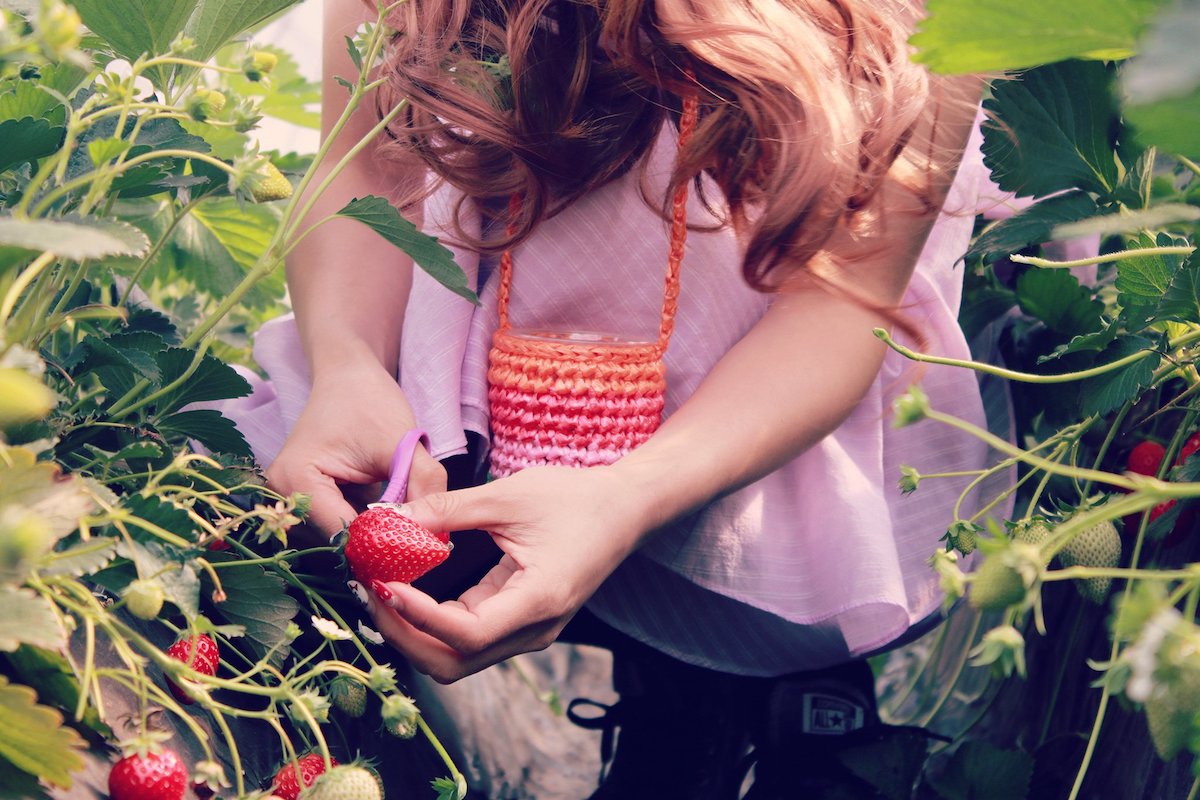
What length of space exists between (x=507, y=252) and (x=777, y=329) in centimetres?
25

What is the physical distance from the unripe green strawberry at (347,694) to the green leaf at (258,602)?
45mm

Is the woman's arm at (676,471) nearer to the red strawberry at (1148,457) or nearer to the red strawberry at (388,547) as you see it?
the red strawberry at (388,547)

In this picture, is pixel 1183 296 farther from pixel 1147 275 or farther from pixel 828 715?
pixel 828 715

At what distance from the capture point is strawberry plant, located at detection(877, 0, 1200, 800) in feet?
1.22

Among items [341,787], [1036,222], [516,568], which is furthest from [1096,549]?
[341,787]

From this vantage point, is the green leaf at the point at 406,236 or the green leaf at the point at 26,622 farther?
the green leaf at the point at 406,236

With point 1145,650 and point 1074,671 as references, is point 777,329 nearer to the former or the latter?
point 1074,671

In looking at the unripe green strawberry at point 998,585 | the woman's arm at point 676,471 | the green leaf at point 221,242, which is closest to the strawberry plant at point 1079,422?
the unripe green strawberry at point 998,585

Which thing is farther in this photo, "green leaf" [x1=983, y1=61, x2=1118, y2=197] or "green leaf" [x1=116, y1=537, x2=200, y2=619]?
"green leaf" [x1=983, y1=61, x2=1118, y2=197]

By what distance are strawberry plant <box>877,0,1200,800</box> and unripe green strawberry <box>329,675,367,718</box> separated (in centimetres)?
33

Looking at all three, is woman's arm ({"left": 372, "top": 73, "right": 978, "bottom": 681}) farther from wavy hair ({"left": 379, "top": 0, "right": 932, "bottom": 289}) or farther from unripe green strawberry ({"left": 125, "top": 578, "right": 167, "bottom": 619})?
unripe green strawberry ({"left": 125, "top": 578, "right": 167, "bottom": 619})

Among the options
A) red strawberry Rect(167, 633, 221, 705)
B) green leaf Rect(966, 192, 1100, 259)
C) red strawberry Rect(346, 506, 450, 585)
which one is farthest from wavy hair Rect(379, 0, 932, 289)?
red strawberry Rect(167, 633, 221, 705)

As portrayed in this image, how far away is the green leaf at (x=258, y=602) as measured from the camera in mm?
640

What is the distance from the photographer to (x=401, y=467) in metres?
0.83
